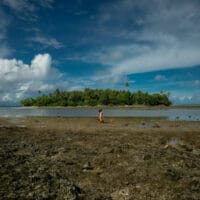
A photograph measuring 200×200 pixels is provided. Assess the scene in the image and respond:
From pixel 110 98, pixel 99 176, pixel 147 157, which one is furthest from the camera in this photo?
pixel 110 98

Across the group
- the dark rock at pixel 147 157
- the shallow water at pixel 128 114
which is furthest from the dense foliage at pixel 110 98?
the dark rock at pixel 147 157

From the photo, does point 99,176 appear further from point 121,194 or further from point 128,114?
point 128,114

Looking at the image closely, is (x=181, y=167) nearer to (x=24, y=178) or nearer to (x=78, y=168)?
(x=78, y=168)

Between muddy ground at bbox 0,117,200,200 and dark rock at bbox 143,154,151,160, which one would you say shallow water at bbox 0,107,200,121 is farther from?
muddy ground at bbox 0,117,200,200

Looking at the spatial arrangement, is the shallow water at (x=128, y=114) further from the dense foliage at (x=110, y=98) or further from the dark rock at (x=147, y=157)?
the dense foliage at (x=110, y=98)

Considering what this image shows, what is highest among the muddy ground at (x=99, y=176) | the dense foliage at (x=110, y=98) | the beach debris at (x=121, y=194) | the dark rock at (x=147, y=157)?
the dense foliage at (x=110, y=98)

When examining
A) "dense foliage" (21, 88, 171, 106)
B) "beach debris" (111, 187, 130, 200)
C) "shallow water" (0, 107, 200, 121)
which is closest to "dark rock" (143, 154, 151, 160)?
"beach debris" (111, 187, 130, 200)

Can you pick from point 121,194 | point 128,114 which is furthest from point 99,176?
point 128,114

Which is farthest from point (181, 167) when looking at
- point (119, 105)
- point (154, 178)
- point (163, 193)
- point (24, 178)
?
point (119, 105)

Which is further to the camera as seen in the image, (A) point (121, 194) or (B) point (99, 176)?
(B) point (99, 176)

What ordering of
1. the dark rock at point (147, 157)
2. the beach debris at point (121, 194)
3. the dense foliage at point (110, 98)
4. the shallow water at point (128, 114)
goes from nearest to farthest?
1. the beach debris at point (121, 194)
2. the dark rock at point (147, 157)
3. the shallow water at point (128, 114)
4. the dense foliage at point (110, 98)

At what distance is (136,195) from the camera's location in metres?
8.80

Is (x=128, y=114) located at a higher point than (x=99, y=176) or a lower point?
higher

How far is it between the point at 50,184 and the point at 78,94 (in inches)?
7400
